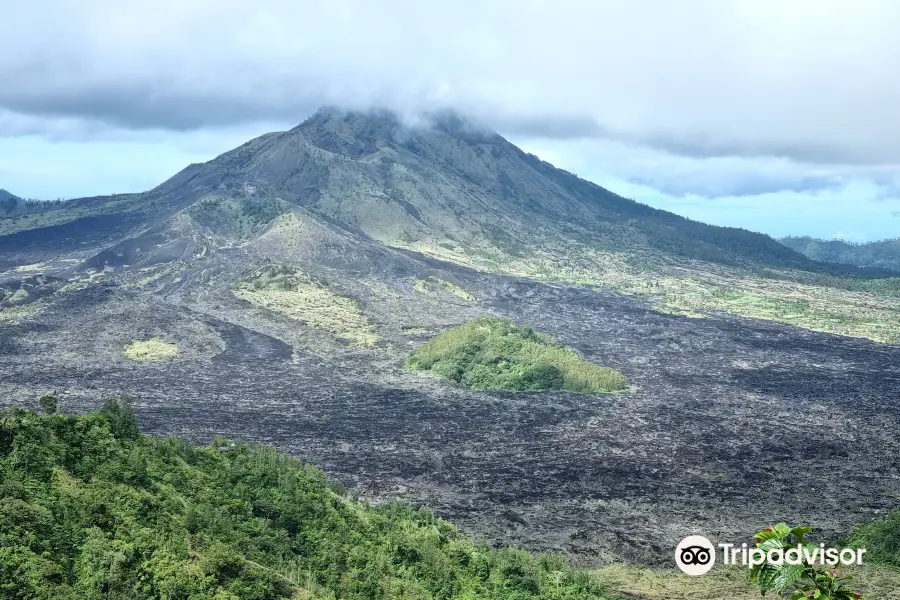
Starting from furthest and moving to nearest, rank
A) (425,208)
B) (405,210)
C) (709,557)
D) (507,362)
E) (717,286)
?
1. (425,208)
2. (405,210)
3. (717,286)
4. (507,362)
5. (709,557)

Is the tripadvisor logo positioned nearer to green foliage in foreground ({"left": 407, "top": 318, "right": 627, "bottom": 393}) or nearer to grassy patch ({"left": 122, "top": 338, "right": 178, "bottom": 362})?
green foliage in foreground ({"left": 407, "top": 318, "right": 627, "bottom": 393})

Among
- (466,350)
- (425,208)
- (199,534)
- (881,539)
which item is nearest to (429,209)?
(425,208)

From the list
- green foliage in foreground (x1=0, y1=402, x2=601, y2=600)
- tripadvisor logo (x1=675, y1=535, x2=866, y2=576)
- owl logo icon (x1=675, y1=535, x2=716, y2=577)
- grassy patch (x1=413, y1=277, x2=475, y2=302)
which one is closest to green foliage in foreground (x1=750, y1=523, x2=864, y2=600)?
tripadvisor logo (x1=675, y1=535, x2=866, y2=576)

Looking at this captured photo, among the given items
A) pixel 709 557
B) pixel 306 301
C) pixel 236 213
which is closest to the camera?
pixel 709 557

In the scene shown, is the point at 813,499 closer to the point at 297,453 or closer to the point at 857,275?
the point at 297,453

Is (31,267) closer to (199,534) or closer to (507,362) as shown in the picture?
(507,362)

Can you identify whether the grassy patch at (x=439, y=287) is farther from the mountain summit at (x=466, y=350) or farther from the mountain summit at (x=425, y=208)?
the mountain summit at (x=425, y=208)
